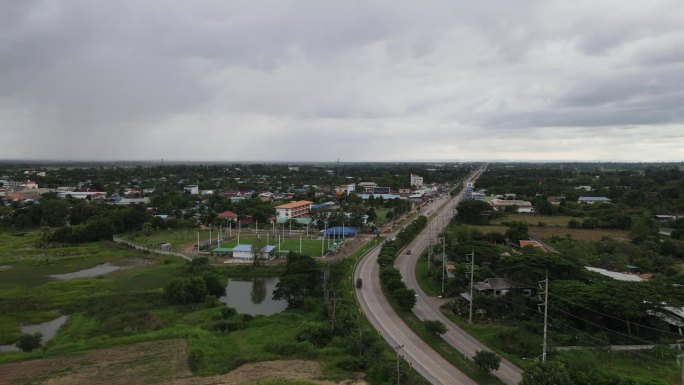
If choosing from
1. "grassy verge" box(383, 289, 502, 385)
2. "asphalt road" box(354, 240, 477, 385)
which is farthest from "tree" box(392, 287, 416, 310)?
"asphalt road" box(354, 240, 477, 385)

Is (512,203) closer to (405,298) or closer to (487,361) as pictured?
(405,298)

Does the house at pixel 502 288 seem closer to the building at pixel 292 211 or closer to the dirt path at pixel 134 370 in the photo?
the dirt path at pixel 134 370

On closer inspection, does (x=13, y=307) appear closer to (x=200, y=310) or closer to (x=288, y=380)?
(x=200, y=310)

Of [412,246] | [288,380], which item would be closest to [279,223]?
[412,246]

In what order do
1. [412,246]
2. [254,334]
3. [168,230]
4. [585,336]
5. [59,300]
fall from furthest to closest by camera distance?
[168,230]
[412,246]
[59,300]
[254,334]
[585,336]

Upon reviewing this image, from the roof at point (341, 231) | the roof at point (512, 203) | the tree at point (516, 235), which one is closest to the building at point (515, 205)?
the roof at point (512, 203)

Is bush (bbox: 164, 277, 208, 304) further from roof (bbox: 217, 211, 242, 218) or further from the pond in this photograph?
roof (bbox: 217, 211, 242, 218)
